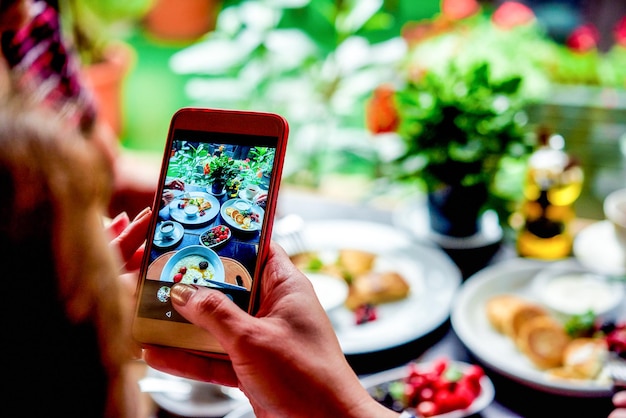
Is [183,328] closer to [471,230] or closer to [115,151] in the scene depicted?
[471,230]

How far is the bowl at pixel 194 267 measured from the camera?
0.68 m

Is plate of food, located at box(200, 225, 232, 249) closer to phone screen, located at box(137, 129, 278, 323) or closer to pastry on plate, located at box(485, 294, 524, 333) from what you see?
phone screen, located at box(137, 129, 278, 323)

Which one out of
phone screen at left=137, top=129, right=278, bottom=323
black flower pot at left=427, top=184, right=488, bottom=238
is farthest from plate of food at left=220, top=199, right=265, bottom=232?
black flower pot at left=427, top=184, right=488, bottom=238

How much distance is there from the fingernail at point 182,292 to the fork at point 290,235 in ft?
2.10

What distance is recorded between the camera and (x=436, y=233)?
4.61 ft

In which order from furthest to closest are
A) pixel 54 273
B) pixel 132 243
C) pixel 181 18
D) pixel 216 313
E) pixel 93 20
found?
pixel 181 18 → pixel 93 20 → pixel 132 243 → pixel 216 313 → pixel 54 273

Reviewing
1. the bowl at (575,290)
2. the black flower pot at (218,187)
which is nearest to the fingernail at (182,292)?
the black flower pot at (218,187)

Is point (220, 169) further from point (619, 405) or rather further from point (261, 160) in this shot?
point (619, 405)

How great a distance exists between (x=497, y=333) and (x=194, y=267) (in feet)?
2.18

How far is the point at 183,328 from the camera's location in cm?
67

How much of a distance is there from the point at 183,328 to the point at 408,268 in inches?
28.2

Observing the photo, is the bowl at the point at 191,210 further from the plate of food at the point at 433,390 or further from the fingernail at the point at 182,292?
the plate of food at the point at 433,390

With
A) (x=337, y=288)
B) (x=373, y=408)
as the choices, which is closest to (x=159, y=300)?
(x=373, y=408)

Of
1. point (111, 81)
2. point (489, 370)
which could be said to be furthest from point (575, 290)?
point (111, 81)
